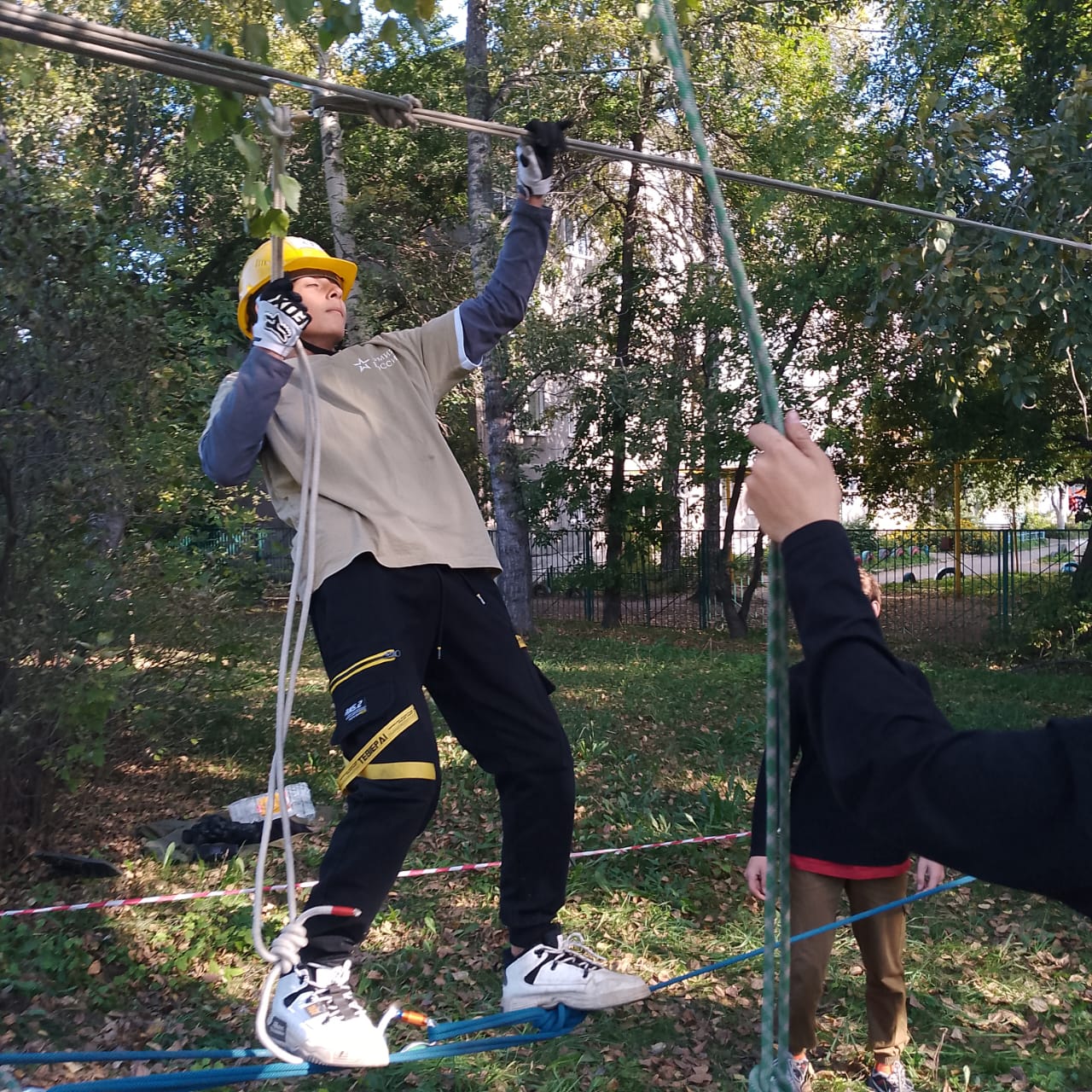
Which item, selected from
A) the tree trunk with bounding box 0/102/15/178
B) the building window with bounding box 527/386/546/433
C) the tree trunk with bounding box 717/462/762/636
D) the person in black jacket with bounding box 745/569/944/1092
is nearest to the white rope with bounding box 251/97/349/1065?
the person in black jacket with bounding box 745/569/944/1092

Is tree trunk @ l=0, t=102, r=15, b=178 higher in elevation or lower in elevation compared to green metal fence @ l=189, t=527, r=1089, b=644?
higher

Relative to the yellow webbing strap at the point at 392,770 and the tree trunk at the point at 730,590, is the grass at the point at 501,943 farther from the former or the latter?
the tree trunk at the point at 730,590

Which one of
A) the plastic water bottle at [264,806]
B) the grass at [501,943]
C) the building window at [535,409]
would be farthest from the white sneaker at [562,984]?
the building window at [535,409]

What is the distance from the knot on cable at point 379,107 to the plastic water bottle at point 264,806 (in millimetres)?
3666

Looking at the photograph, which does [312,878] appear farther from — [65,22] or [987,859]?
[987,859]

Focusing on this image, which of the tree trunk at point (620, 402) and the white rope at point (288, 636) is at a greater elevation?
the tree trunk at point (620, 402)

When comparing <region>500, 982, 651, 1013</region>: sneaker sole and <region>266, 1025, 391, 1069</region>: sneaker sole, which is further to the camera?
<region>500, 982, 651, 1013</region>: sneaker sole

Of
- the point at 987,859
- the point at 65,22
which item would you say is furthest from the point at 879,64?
the point at 987,859

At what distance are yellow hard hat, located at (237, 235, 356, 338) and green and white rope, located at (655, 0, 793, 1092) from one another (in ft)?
4.68

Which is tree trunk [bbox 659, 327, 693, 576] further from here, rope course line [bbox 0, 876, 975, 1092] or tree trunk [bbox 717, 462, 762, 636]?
rope course line [bbox 0, 876, 975, 1092]

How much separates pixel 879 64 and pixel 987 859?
13.8m

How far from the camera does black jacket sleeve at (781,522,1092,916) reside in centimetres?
125

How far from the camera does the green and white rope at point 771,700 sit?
1584mm

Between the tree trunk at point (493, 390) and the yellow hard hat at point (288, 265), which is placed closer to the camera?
the yellow hard hat at point (288, 265)
